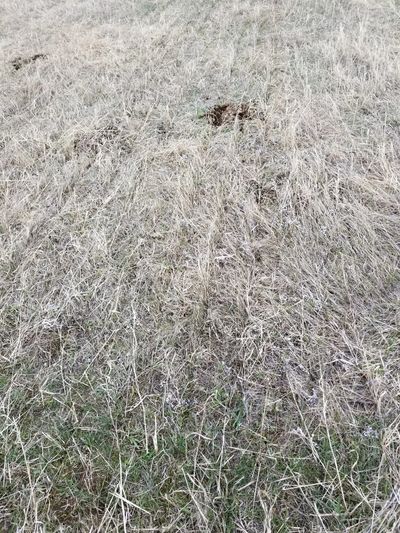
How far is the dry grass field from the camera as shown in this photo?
1393mm

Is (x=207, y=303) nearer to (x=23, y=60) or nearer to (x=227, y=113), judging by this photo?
(x=227, y=113)

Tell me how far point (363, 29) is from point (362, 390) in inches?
175

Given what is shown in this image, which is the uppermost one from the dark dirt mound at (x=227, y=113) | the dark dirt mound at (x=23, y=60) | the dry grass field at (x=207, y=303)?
the dark dirt mound at (x=23, y=60)

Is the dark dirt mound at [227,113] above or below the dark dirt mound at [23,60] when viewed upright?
below

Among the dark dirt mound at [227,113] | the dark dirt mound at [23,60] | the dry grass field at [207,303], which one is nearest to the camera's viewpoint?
the dry grass field at [207,303]

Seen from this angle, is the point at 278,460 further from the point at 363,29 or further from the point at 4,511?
the point at 363,29

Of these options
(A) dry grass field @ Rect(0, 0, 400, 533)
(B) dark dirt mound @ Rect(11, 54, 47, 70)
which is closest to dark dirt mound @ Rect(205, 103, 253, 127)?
(A) dry grass field @ Rect(0, 0, 400, 533)

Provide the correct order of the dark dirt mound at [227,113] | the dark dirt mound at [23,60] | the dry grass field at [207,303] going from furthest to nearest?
the dark dirt mound at [23,60], the dark dirt mound at [227,113], the dry grass field at [207,303]

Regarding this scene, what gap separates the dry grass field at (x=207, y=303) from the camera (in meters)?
1.39

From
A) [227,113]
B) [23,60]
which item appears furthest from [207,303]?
[23,60]

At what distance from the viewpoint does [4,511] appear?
1.38m

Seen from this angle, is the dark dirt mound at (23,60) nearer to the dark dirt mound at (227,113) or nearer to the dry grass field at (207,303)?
the dry grass field at (207,303)

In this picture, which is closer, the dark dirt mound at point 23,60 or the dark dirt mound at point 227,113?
the dark dirt mound at point 227,113

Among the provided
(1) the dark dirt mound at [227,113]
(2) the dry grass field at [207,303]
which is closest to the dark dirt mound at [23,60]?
(2) the dry grass field at [207,303]
